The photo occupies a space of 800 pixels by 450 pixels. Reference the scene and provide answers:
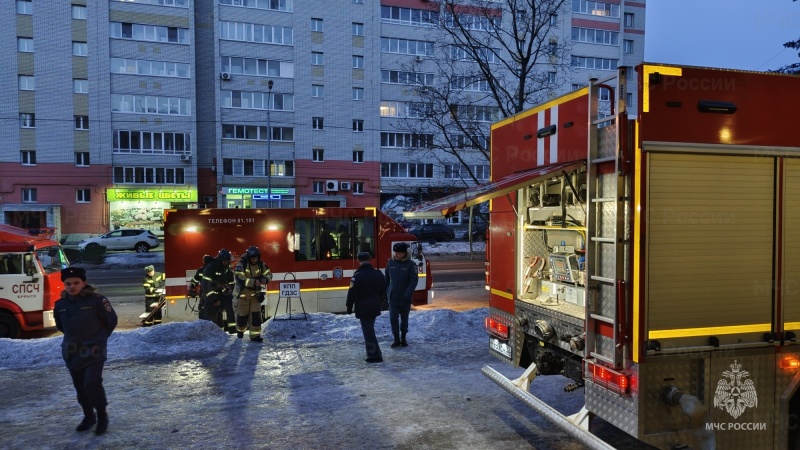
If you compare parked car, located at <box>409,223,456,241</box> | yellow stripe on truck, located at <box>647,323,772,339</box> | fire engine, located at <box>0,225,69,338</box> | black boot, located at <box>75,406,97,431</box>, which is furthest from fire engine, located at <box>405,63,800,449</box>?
parked car, located at <box>409,223,456,241</box>

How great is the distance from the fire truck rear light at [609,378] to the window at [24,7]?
44536 mm

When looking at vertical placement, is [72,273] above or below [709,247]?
below

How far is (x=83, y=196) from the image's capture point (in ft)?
127

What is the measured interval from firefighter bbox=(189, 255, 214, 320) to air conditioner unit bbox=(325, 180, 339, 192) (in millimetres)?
31616

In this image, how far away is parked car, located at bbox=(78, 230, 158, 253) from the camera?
31.1 m

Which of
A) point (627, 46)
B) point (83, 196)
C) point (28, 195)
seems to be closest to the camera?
point (28, 195)

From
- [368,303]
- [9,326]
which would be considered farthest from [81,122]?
[368,303]

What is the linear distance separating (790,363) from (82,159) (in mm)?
42880

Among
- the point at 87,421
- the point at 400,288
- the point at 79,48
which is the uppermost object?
the point at 79,48

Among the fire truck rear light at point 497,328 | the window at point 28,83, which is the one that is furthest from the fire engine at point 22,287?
the window at point 28,83

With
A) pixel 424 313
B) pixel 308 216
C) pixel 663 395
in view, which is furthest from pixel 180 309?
pixel 663 395

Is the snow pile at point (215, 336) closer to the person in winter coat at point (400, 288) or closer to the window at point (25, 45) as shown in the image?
the person in winter coat at point (400, 288)

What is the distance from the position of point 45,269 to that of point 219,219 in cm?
335

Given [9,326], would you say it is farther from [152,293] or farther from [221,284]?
[221,284]
